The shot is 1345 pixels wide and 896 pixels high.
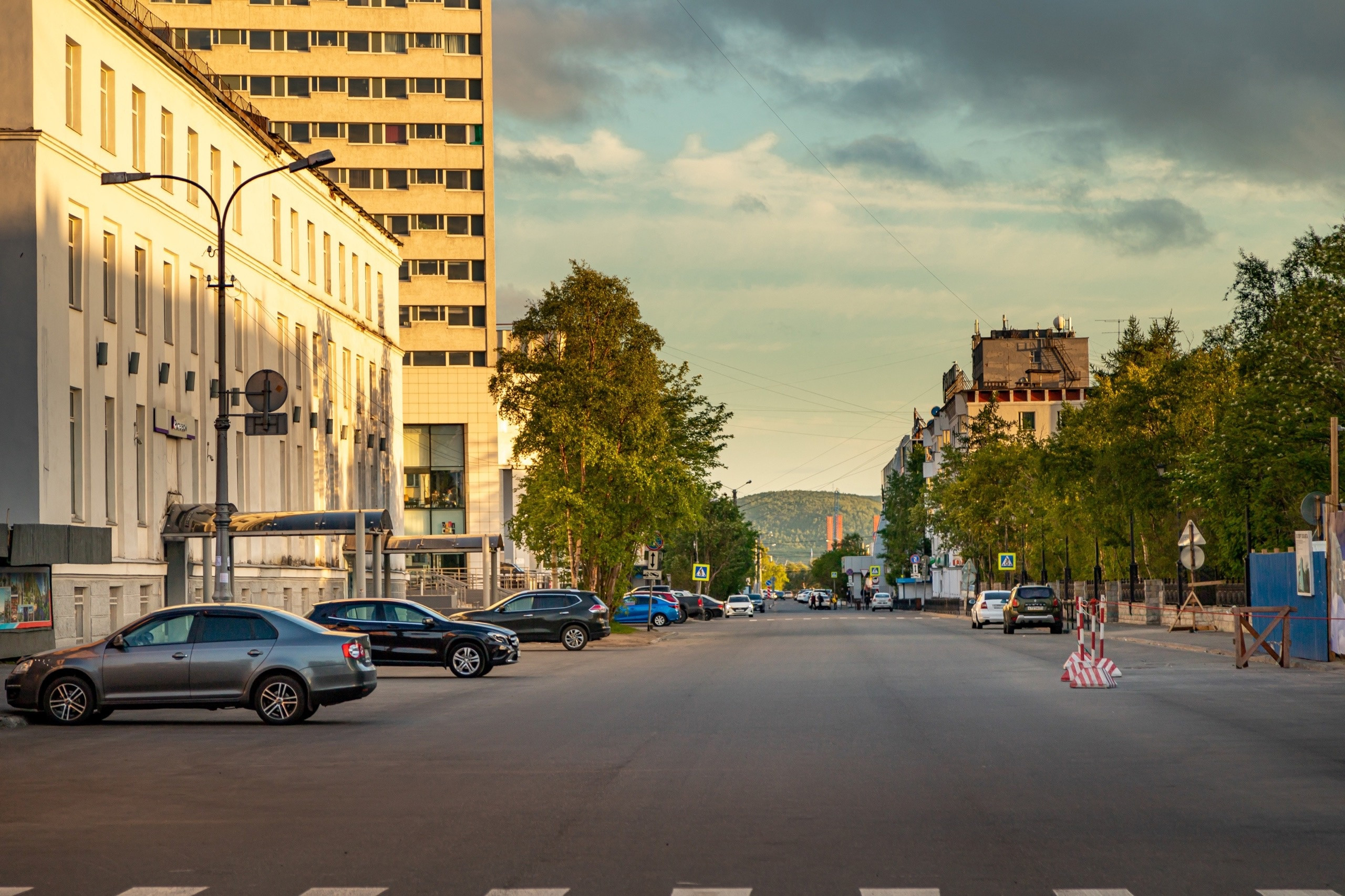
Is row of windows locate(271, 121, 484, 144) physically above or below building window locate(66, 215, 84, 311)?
above

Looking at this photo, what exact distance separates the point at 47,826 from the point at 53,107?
1104 inches

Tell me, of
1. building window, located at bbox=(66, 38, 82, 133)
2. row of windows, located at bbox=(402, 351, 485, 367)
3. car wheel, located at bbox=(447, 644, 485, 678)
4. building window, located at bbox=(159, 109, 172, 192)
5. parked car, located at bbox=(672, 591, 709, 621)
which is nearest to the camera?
car wheel, located at bbox=(447, 644, 485, 678)

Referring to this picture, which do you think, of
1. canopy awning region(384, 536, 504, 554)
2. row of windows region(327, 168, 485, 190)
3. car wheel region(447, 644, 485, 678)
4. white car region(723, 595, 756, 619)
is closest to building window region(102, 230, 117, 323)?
canopy awning region(384, 536, 504, 554)

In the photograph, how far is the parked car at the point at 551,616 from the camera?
132ft

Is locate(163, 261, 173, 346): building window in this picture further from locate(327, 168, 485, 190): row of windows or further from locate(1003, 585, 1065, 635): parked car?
locate(327, 168, 485, 190): row of windows

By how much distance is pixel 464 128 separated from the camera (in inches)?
3580

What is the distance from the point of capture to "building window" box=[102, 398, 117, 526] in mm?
38188

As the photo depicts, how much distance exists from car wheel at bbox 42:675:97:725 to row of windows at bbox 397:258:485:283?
73183mm

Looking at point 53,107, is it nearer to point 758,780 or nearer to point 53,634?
point 53,634

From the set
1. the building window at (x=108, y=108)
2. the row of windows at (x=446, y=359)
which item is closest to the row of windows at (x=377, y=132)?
the row of windows at (x=446, y=359)

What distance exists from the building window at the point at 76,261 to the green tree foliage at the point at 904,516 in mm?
100674

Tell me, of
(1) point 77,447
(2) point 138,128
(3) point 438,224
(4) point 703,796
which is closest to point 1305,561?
(4) point 703,796

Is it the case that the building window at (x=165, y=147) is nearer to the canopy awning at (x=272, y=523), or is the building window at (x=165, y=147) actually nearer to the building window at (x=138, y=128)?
the building window at (x=138, y=128)

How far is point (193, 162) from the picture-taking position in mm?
45562
